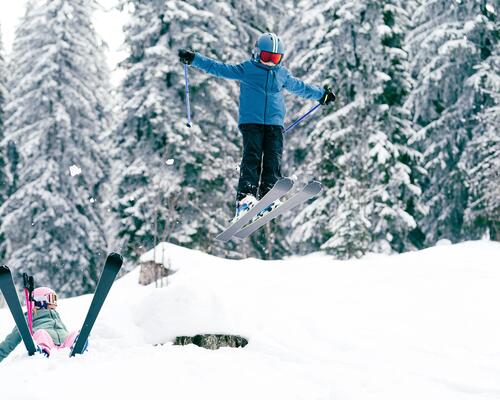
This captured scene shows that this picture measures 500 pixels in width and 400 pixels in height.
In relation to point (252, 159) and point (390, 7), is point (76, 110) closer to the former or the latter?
point (390, 7)

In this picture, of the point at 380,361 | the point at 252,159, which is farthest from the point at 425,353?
the point at 252,159

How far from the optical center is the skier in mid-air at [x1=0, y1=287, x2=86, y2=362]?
18.0ft

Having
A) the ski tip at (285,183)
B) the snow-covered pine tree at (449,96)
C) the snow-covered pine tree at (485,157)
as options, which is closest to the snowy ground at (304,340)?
the ski tip at (285,183)

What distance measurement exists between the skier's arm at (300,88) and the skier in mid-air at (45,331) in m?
3.21

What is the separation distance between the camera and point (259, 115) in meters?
6.50

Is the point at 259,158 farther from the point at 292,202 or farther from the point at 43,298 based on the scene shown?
the point at 43,298

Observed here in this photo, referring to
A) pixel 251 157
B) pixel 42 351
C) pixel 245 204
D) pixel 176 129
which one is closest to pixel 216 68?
pixel 251 157

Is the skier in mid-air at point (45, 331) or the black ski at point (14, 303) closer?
the black ski at point (14, 303)

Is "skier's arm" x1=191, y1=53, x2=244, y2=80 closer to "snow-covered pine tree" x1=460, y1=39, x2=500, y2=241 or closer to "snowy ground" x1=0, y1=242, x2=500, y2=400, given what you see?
"snowy ground" x1=0, y1=242, x2=500, y2=400

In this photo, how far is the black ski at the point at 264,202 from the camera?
591 centimetres

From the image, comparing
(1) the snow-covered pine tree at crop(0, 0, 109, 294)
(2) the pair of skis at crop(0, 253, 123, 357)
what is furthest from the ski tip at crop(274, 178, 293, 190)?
(1) the snow-covered pine tree at crop(0, 0, 109, 294)

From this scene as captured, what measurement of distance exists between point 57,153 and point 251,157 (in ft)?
48.8

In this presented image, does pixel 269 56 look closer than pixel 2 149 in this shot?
Yes

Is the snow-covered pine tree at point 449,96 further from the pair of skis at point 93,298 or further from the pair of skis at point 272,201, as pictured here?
the pair of skis at point 93,298
